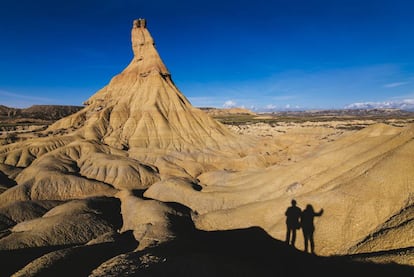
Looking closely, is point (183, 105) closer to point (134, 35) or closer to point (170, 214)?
point (134, 35)

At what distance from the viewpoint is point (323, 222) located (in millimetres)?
18719

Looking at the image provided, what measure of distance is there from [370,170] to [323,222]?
544 centimetres

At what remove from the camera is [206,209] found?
29484mm

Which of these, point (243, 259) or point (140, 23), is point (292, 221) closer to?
point (243, 259)

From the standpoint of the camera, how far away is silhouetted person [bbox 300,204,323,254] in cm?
1847

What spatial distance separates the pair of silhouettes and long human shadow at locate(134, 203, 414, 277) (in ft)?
2.53

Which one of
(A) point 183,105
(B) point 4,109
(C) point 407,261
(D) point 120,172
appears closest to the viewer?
(C) point 407,261

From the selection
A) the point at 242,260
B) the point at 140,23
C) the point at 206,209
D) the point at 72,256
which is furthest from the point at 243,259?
the point at 140,23

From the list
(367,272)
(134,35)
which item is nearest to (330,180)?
(367,272)

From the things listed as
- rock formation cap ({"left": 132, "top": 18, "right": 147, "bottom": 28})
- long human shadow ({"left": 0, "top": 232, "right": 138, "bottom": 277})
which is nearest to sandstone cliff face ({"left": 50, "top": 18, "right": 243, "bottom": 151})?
rock formation cap ({"left": 132, "top": 18, "right": 147, "bottom": 28})

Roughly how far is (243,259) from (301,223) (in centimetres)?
529

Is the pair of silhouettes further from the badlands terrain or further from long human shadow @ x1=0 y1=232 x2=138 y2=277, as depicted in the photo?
long human shadow @ x1=0 y1=232 x2=138 y2=277

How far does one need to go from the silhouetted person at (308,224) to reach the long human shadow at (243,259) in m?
0.89

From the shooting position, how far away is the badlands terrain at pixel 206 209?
1513 cm
